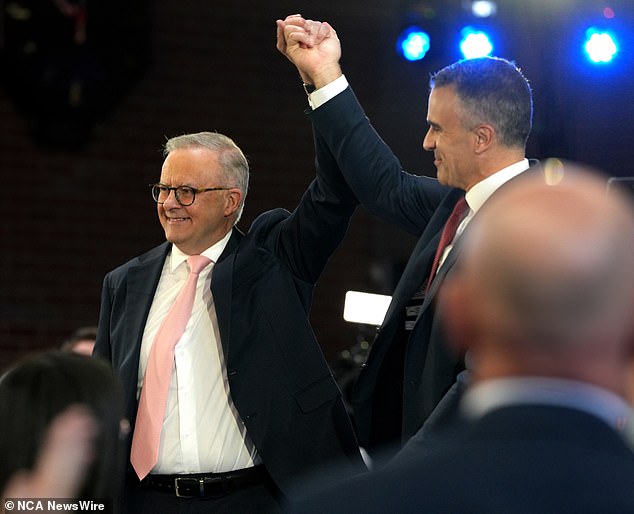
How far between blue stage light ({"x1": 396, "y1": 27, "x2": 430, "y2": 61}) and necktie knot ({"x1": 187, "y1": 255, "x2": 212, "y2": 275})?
10.6 ft

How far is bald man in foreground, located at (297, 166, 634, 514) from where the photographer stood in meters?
0.96

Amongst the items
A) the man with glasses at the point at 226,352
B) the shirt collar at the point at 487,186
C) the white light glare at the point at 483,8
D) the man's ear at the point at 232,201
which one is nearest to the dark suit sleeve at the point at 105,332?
the man with glasses at the point at 226,352

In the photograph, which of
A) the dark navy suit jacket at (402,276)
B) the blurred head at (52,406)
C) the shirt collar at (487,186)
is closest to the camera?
the blurred head at (52,406)

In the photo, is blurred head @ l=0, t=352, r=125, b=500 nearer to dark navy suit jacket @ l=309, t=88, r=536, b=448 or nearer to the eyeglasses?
dark navy suit jacket @ l=309, t=88, r=536, b=448

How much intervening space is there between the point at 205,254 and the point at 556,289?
236cm

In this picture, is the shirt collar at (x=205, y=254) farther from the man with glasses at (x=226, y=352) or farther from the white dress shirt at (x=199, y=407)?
the white dress shirt at (x=199, y=407)

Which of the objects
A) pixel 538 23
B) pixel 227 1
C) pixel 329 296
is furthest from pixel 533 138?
pixel 227 1

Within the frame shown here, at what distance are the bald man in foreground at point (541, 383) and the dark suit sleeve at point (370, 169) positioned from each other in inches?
73.1

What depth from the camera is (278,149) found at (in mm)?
7008

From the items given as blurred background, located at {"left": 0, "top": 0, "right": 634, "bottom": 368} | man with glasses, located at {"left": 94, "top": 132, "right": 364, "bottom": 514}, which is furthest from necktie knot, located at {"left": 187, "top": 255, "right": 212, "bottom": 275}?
blurred background, located at {"left": 0, "top": 0, "right": 634, "bottom": 368}

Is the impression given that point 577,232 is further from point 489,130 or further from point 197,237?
point 197,237

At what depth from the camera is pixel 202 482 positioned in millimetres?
2969

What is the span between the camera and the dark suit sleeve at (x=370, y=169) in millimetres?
2895

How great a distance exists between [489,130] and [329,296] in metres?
4.38
